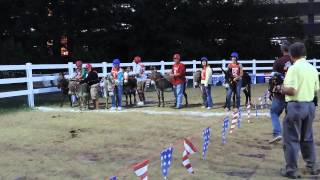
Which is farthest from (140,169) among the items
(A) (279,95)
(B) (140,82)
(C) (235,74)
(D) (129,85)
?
(B) (140,82)

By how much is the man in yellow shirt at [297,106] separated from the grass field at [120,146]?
42 cm

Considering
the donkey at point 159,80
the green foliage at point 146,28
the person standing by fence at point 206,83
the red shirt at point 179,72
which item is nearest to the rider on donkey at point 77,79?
the donkey at point 159,80

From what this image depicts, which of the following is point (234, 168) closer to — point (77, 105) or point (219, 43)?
point (77, 105)

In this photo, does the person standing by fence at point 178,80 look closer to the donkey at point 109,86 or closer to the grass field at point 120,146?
the grass field at point 120,146

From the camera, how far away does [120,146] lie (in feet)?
34.1

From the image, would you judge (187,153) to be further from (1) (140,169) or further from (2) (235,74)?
(2) (235,74)

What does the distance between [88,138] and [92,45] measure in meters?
31.3

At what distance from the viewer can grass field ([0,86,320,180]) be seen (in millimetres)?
8219

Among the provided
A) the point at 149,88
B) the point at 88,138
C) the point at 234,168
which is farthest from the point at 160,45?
the point at 234,168

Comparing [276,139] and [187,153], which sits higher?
[187,153]

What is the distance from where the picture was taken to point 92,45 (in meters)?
42.2

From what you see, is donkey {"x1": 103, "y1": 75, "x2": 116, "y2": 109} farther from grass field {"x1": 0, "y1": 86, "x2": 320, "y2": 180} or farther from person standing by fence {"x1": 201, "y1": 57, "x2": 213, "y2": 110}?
person standing by fence {"x1": 201, "y1": 57, "x2": 213, "y2": 110}

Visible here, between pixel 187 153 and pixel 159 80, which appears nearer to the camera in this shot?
pixel 187 153

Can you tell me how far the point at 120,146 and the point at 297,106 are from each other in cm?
385
